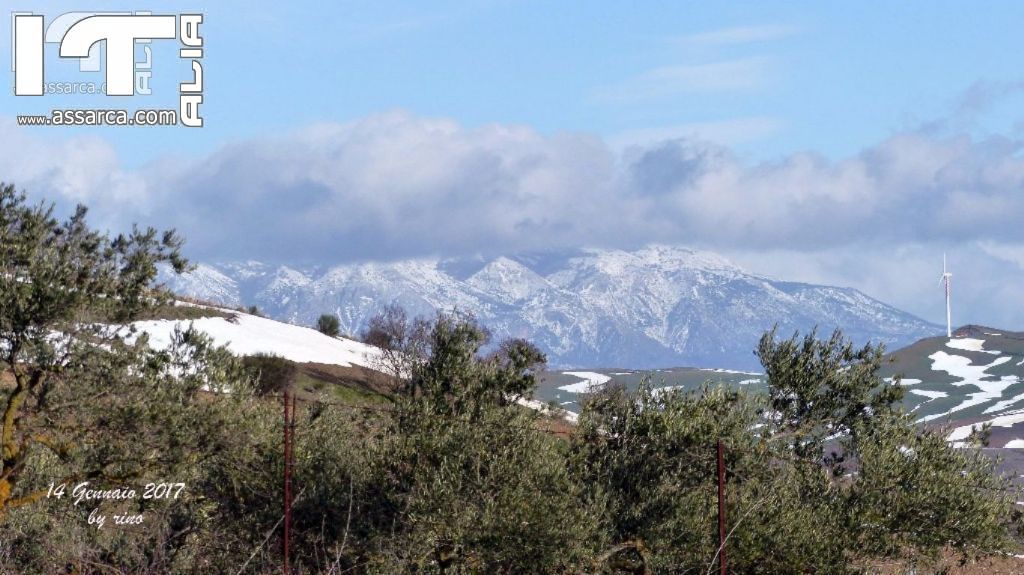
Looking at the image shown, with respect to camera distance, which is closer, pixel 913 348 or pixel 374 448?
pixel 374 448

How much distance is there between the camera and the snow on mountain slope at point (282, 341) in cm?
7756

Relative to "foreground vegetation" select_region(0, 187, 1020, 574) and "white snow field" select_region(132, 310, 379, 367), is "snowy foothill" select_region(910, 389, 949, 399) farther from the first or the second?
"foreground vegetation" select_region(0, 187, 1020, 574)

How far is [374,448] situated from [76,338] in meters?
5.35

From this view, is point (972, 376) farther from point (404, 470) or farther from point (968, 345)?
point (404, 470)

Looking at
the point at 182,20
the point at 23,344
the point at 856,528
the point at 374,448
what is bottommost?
the point at 856,528

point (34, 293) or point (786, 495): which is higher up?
point (34, 293)

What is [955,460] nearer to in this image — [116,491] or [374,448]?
[374,448]

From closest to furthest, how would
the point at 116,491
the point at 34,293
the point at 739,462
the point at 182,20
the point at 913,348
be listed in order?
the point at 34,293, the point at 116,491, the point at 739,462, the point at 182,20, the point at 913,348

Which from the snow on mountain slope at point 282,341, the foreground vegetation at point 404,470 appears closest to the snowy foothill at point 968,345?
the snow on mountain slope at point 282,341

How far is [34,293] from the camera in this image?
739 inches

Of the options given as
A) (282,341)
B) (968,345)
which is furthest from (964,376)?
(282,341)

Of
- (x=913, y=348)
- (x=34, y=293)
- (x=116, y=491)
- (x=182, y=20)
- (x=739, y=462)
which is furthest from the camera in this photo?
(x=913, y=348)

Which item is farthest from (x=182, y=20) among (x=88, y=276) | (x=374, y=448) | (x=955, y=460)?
(x=955, y=460)

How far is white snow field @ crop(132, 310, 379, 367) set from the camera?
77.6m
